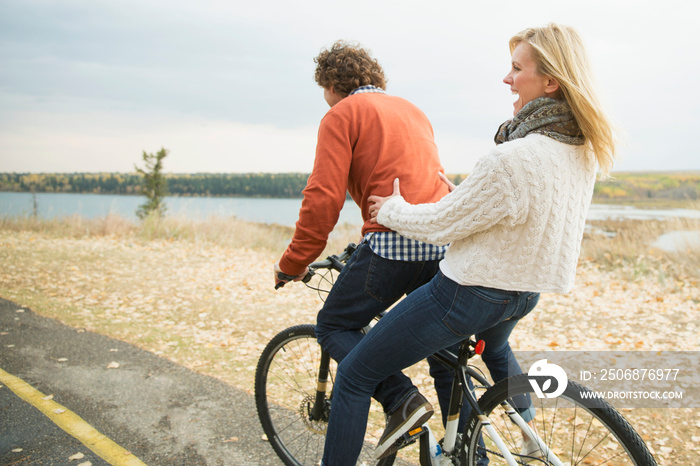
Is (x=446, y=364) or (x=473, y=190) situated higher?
(x=473, y=190)

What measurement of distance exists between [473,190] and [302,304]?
576 cm

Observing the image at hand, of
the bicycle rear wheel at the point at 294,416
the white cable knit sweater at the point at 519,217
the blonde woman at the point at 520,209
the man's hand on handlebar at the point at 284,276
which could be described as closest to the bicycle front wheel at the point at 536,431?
the blonde woman at the point at 520,209

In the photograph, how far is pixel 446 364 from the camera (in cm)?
226

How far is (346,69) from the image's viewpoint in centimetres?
245

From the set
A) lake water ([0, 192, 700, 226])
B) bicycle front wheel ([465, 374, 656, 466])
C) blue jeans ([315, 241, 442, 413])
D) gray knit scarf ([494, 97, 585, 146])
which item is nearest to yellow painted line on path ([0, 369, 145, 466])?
blue jeans ([315, 241, 442, 413])

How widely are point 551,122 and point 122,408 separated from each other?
3408mm

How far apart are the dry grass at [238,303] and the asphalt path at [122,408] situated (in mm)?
386

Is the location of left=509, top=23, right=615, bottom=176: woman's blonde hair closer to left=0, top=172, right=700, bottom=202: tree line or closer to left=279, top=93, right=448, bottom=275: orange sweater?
left=279, top=93, right=448, bottom=275: orange sweater

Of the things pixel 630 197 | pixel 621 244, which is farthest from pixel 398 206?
pixel 630 197

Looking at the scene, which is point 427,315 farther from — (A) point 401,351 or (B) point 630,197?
(B) point 630,197

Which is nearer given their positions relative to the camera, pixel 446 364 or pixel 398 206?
pixel 398 206

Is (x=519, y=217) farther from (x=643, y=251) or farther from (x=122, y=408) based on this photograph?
(x=643, y=251)

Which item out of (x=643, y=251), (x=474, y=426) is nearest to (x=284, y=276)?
(x=474, y=426)

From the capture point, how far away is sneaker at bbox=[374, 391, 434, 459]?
218cm
